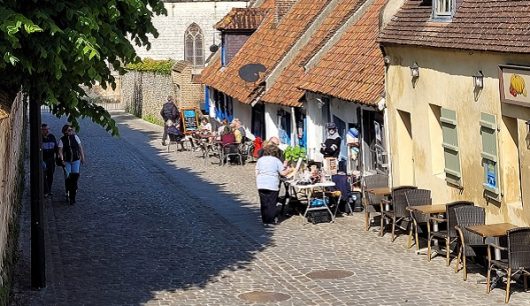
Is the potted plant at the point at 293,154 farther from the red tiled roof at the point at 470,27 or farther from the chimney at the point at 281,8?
the chimney at the point at 281,8

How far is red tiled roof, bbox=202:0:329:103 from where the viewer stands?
30594mm

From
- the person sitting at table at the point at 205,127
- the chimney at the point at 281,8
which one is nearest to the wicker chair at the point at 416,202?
the chimney at the point at 281,8

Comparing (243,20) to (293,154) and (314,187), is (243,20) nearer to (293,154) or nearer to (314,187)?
(293,154)

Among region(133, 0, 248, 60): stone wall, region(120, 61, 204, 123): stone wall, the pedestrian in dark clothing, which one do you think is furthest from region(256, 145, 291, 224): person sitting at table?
region(133, 0, 248, 60): stone wall

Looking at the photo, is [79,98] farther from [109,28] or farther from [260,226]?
[260,226]

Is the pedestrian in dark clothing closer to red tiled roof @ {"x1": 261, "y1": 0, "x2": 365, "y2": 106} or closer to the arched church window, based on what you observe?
red tiled roof @ {"x1": 261, "y1": 0, "x2": 365, "y2": 106}

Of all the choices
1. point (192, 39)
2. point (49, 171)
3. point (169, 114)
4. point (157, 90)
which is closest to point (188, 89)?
point (157, 90)

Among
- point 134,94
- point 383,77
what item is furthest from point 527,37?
point 134,94

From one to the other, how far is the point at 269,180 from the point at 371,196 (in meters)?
2.07

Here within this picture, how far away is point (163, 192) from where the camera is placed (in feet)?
83.9

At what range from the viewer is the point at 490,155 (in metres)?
15.3

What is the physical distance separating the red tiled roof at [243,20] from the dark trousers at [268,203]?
55.0 ft

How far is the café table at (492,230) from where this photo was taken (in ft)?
44.8

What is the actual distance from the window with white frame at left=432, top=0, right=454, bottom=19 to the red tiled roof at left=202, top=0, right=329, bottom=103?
11565mm
